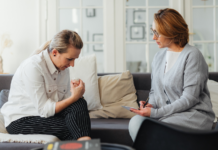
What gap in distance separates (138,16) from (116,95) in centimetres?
139

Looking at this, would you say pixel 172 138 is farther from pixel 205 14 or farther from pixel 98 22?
pixel 205 14

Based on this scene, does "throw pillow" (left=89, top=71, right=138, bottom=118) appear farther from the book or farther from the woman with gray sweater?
the book

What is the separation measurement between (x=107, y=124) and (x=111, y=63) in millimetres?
1317

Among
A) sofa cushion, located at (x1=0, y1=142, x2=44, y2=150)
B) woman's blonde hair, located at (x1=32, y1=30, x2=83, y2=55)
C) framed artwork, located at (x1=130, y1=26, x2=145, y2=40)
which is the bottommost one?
sofa cushion, located at (x1=0, y1=142, x2=44, y2=150)

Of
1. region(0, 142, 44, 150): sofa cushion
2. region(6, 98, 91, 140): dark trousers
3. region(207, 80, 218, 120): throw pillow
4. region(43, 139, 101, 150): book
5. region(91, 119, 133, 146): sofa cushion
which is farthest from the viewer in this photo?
region(207, 80, 218, 120): throw pillow

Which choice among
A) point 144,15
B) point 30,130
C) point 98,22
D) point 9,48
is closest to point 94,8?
point 98,22

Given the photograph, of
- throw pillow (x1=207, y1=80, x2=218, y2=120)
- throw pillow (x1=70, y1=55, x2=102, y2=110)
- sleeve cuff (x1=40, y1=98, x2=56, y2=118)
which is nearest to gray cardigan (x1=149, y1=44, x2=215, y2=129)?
sleeve cuff (x1=40, y1=98, x2=56, y2=118)

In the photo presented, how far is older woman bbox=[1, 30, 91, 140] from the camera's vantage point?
4.28ft

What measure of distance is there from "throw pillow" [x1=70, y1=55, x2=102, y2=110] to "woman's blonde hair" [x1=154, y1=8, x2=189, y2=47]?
33.5 inches

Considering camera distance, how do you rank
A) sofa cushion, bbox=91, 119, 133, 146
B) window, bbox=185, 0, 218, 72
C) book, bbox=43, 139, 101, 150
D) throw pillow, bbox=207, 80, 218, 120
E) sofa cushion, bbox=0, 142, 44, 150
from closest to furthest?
book, bbox=43, 139, 101, 150 < sofa cushion, bbox=0, 142, 44, 150 < sofa cushion, bbox=91, 119, 133, 146 < throw pillow, bbox=207, 80, 218, 120 < window, bbox=185, 0, 218, 72

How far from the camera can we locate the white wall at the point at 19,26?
9.62 feet

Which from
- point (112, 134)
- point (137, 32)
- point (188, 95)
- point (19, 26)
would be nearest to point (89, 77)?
point (112, 134)

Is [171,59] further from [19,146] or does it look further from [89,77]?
[19,146]

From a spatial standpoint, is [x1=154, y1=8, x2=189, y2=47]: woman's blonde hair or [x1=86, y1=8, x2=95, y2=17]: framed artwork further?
[x1=86, y1=8, x2=95, y2=17]: framed artwork
